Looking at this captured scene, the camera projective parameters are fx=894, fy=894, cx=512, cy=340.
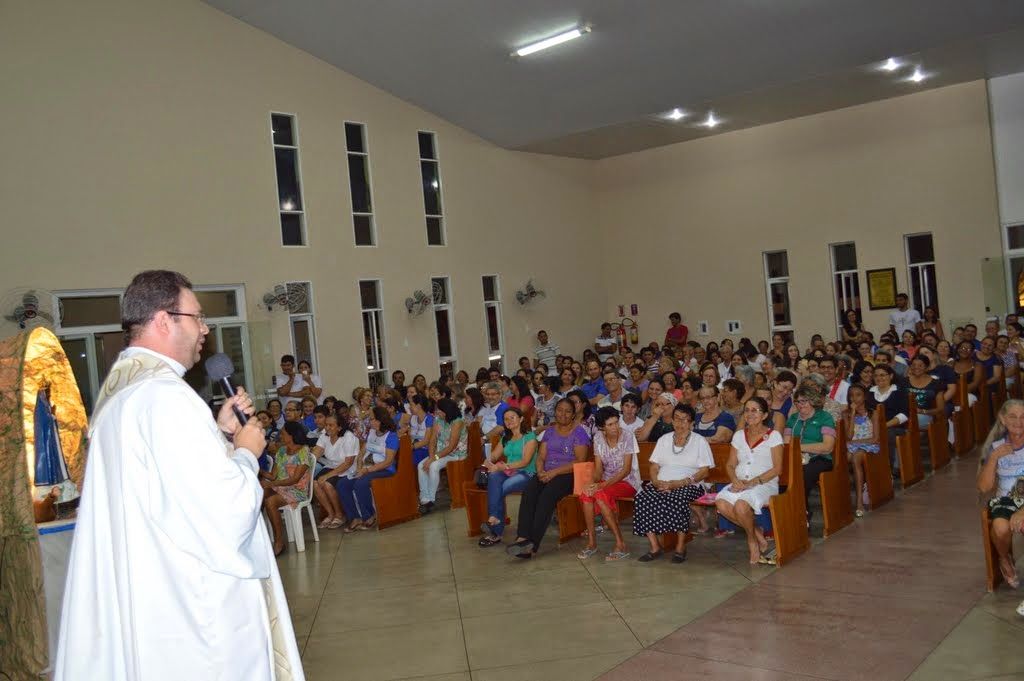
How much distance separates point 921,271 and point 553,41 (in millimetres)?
7669

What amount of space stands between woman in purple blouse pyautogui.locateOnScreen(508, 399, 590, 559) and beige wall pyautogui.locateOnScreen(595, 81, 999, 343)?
10146 mm

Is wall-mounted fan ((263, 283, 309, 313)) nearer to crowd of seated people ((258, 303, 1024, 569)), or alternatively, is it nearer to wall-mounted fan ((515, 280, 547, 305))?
crowd of seated people ((258, 303, 1024, 569))

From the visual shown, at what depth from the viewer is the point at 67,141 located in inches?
418

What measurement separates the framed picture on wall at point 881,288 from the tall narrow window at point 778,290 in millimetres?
1488

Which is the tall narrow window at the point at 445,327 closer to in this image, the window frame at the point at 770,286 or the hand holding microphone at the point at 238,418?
the window frame at the point at 770,286

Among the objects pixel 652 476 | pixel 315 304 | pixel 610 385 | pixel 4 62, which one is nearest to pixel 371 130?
pixel 315 304

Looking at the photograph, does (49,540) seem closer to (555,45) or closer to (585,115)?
(555,45)

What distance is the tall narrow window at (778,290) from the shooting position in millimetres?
16625

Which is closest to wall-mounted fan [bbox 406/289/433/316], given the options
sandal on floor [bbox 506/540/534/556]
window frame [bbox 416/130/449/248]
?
window frame [bbox 416/130/449/248]

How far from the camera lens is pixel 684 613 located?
5246 millimetres

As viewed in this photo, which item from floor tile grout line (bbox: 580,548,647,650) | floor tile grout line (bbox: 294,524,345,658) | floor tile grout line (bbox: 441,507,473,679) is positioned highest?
floor tile grout line (bbox: 580,548,647,650)

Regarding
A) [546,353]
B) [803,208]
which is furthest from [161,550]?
[803,208]

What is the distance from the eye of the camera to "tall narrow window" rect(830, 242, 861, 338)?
1586cm

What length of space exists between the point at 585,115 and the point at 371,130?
3.45m
